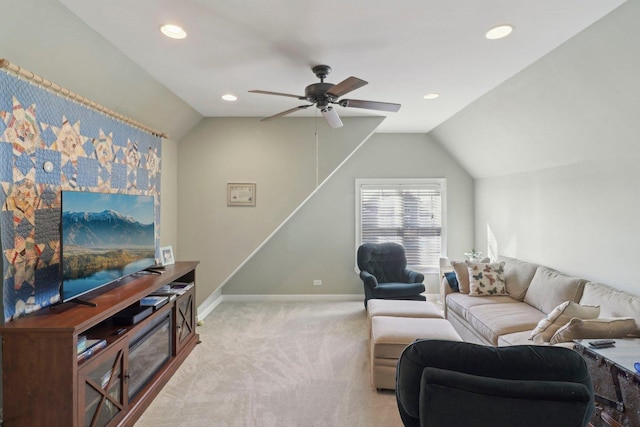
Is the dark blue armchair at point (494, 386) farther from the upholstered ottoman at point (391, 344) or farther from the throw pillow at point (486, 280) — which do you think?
the throw pillow at point (486, 280)

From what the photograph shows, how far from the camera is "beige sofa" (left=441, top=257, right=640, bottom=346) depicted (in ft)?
7.20

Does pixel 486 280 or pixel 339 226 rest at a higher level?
pixel 339 226

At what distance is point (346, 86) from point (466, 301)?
274 centimetres

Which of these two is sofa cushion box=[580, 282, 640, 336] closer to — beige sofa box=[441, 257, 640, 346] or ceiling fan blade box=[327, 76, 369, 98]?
beige sofa box=[441, 257, 640, 346]

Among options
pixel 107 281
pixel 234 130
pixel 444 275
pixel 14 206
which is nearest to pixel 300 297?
pixel 444 275

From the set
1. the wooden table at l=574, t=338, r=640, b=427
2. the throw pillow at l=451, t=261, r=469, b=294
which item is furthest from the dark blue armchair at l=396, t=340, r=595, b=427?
the throw pillow at l=451, t=261, r=469, b=294

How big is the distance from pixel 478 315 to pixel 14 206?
3.80m

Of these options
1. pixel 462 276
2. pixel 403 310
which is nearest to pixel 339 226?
pixel 462 276

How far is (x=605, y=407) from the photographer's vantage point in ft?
6.10

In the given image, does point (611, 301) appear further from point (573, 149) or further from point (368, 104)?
point (368, 104)

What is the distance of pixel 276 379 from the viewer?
9.25ft

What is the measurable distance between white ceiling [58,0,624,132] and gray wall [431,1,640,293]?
0.20 metres

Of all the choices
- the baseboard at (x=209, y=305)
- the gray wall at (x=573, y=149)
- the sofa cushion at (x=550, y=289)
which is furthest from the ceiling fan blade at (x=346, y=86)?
the baseboard at (x=209, y=305)

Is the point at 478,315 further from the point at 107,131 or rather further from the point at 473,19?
the point at 107,131
